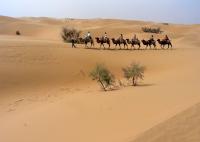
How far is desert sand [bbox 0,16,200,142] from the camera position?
32.4 feet

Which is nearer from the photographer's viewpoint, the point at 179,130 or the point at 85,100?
the point at 179,130

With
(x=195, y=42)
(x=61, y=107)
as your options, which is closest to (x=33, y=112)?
(x=61, y=107)

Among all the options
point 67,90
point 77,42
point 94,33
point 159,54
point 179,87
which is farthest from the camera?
point 94,33

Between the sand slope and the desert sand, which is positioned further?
the desert sand

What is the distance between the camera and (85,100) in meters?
15.6

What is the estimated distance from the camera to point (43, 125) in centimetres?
1254

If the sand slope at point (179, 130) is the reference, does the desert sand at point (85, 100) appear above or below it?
below

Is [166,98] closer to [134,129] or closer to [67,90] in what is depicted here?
[134,129]

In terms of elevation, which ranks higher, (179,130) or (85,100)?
(179,130)

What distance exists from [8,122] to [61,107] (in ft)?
5.87

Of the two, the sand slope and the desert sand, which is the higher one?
the sand slope

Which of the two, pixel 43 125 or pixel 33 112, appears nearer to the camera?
pixel 43 125

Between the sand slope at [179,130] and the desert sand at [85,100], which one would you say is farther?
the desert sand at [85,100]

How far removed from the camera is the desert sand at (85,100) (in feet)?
32.4
